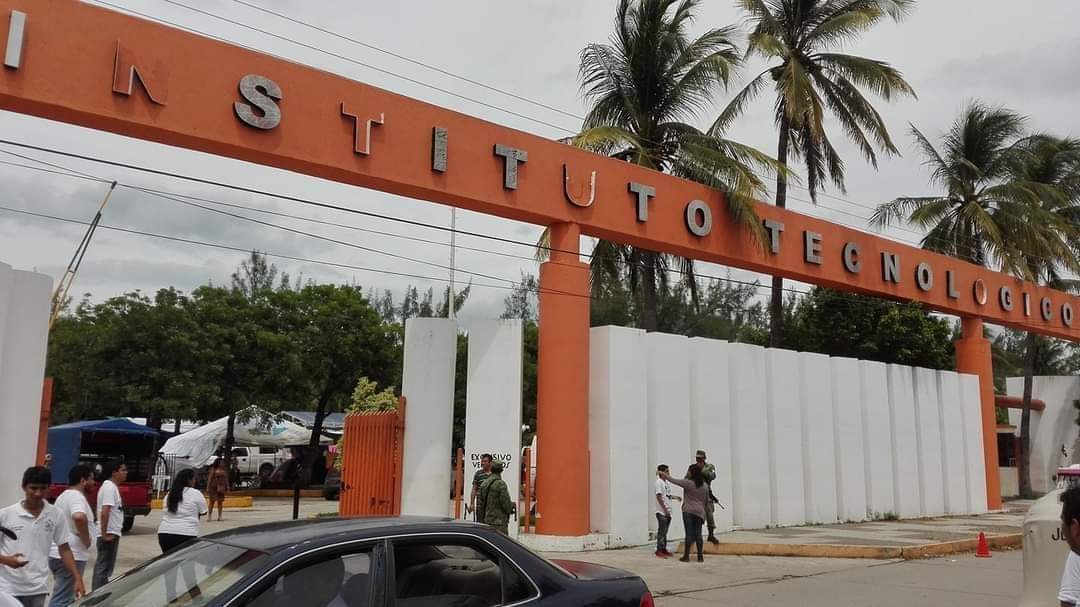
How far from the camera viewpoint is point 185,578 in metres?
4.41

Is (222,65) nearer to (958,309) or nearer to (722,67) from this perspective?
(722,67)

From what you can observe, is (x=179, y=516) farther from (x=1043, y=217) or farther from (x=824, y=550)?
(x=1043, y=217)

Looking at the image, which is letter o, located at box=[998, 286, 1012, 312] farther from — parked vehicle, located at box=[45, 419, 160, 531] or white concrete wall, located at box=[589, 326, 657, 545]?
parked vehicle, located at box=[45, 419, 160, 531]

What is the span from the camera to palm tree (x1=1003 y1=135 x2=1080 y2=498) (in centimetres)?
2583

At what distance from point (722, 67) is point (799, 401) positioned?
777cm

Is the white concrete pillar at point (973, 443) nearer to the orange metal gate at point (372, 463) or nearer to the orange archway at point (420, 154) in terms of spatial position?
the orange archway at point (420, 154)

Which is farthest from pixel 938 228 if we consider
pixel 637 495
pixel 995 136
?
pixel 637 495

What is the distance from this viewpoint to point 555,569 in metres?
5.11

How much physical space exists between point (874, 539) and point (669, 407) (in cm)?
466

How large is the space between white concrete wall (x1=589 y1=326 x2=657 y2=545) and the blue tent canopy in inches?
493

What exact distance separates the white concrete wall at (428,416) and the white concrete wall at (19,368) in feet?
18.5

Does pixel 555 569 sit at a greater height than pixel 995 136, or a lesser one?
lesser

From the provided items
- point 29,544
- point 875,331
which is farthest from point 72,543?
point 875,331

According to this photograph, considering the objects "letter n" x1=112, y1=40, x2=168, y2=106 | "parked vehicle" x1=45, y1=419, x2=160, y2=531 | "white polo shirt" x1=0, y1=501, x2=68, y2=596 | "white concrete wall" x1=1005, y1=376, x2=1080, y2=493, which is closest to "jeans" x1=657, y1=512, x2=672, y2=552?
"letter n" x1=112, y1=40, x2=168, y2=106
